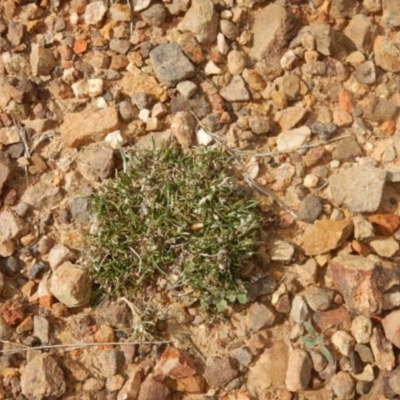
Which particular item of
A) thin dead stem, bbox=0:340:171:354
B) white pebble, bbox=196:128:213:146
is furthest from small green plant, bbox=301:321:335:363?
white pebble, bbox=196:128:213:146

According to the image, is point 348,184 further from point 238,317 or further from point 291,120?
point 238,317

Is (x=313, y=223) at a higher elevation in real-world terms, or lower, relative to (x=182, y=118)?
lower

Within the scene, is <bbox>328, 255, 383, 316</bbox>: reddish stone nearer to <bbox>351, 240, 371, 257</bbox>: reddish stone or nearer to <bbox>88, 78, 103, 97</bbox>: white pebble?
<bbox>351, 240, 371, 257</bbox>: reddish stone

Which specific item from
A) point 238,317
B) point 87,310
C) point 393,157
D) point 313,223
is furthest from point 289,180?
point 87,310

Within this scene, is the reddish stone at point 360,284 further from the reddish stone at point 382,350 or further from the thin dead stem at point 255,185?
the thin dead stem at point 255,185

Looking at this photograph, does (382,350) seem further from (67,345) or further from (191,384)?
(67,345)

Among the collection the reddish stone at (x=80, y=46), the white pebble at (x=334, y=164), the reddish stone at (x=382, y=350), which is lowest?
the reddish stone at (x=382, y=350)

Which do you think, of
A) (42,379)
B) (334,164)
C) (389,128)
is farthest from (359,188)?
(42,379)

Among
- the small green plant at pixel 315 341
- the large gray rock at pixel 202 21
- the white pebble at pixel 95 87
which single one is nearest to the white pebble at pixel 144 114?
the white pebble at pixel 95 87
